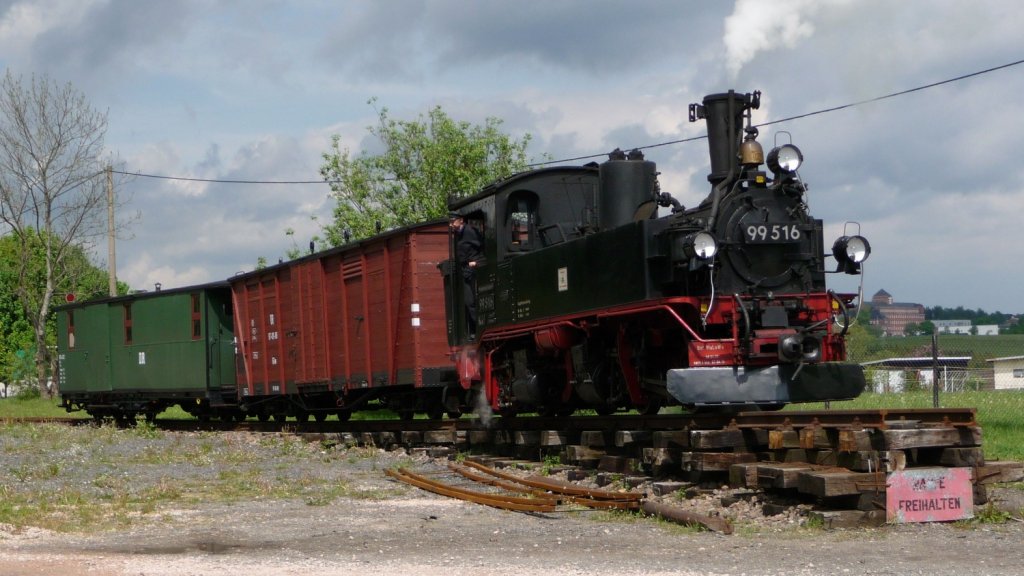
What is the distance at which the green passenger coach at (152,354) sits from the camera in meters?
23.6

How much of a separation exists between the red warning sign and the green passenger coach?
55.5ft

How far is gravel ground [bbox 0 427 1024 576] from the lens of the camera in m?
7.27

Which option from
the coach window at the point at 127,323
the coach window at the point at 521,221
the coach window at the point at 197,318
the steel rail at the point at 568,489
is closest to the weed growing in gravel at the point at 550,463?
the steel rail at the point at 568,489

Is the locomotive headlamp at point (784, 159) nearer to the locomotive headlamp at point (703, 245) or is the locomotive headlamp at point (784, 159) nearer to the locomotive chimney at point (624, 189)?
the locomotive headlamp at point (703, 245)

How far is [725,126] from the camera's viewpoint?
11.4m

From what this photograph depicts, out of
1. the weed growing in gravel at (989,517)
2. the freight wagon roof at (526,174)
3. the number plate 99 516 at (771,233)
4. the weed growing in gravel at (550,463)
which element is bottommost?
the weed growing in gravel at (989,517)

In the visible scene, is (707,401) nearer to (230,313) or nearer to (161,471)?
(161,471)

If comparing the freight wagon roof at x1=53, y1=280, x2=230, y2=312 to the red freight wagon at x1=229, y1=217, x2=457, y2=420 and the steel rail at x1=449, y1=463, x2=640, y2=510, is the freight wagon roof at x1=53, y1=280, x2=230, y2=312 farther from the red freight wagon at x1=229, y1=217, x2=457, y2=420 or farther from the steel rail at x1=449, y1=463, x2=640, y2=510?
the steel rail at x1=449, y1=463, x2=640, y2=510

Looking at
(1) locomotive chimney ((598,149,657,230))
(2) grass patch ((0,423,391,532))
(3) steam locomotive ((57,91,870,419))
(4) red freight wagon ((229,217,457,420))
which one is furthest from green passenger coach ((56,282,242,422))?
(1) locomotive chimney ((598,149,657,230))

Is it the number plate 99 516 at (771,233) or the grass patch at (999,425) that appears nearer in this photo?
the number plate 99 516 at (771,233)

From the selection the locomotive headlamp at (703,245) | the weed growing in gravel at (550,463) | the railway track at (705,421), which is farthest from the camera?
the weed growing in gravel at (550,463)

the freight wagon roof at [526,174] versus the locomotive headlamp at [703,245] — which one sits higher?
the freight wagon roof at [526,174]

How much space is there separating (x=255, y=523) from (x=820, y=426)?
14.9 ft

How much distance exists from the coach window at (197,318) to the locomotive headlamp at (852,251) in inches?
615
